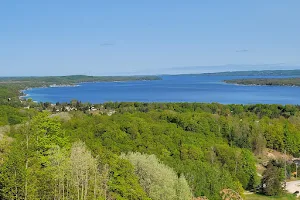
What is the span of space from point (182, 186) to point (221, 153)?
17.7 metres

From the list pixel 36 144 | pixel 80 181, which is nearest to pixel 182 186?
pixel 80 181

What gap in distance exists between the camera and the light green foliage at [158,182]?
2659cm

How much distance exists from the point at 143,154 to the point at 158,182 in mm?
5433

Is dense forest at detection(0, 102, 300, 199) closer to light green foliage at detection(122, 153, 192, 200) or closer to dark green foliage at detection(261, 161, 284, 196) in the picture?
light green foliage at detection(122, 153, 192, 200)

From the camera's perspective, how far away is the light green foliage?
2659cm

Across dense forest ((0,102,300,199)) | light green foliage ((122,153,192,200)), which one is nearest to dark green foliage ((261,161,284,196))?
dense forest ((0,102,300,199))

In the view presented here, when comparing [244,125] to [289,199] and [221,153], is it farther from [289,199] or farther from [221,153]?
[289,199]

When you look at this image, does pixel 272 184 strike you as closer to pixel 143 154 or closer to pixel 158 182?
pixel 143 154

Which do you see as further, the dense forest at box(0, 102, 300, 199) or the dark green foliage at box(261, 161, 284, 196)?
the dark green foliage at box(261, 161, 284, 196)

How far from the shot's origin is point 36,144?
21.3 metres

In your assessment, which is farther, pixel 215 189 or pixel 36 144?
pixel 215 189

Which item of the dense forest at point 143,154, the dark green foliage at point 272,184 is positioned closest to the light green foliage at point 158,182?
the dense forest at point 143,154

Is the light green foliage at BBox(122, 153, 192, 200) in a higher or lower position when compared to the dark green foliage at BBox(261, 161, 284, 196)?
higher

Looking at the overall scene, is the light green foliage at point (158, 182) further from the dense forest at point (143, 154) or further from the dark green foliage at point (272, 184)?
the dark green foliage at point (272, 184)
